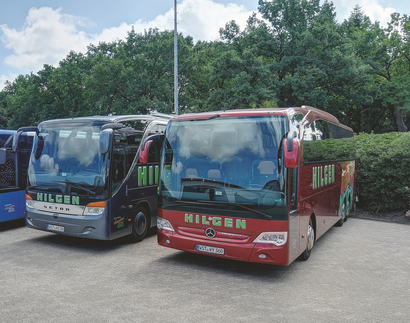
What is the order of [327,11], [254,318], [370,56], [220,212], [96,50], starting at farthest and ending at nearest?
[96,50] → [370,56] → [327,11] → [220,212] → [254,318]

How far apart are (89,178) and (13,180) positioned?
3.78 m

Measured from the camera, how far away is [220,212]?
6301 millimetres

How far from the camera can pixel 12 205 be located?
33.1 feet

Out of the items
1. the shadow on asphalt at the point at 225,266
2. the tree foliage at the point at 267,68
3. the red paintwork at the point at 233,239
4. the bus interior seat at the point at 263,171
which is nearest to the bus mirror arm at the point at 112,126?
the red paintwork at the point at 233,239

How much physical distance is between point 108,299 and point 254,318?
2.09 m

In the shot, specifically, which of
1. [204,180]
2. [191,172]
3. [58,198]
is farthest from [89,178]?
[204,180]

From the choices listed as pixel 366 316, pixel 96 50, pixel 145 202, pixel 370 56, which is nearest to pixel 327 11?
pixel 370 56

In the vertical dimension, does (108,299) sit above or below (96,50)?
below

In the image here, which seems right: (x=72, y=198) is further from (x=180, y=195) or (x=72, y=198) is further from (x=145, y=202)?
(x=180, y=195)

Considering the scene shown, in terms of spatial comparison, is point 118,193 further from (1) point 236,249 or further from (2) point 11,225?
(2) point 11,225

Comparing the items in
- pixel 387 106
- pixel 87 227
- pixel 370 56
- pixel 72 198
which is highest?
pixel 370 56

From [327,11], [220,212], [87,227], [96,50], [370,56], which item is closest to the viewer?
[220,212]

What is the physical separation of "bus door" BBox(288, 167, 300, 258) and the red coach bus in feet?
0.05

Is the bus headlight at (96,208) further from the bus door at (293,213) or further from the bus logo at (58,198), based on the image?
the bus door at (293,213)
